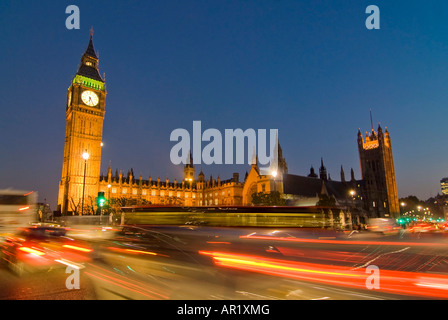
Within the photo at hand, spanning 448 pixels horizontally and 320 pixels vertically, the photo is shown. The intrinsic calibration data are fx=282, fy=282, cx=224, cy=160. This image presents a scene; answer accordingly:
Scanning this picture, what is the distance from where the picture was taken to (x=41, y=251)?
1337 cm

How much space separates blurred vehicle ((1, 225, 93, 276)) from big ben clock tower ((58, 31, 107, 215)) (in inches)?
2821

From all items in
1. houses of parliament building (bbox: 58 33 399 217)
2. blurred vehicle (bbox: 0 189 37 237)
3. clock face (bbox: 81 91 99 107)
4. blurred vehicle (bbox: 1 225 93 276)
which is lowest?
blurred vehicle (bbox: 1 225 93 276)

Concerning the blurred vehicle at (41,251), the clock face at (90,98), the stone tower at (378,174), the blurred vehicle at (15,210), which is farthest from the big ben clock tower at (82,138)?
the stone tower at (378,174)

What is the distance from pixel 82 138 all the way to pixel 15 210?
8446 centimetres

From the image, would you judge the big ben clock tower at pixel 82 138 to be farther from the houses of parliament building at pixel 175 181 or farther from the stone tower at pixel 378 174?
the stone tower at pixel 378 174

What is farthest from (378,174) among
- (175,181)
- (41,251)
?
(41,251)

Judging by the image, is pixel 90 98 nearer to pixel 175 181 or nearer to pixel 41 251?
pixel 175 181

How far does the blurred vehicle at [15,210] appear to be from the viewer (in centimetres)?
1330

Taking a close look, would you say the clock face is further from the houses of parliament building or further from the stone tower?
the stone tower

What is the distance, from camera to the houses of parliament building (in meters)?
80.1

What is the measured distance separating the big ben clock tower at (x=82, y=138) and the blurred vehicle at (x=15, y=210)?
7326cm

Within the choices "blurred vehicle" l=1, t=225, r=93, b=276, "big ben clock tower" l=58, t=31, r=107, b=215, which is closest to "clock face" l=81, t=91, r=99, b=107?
"big ben clock tower" l=58, t=31, r=107, b=215

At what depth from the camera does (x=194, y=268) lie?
32.1ft
